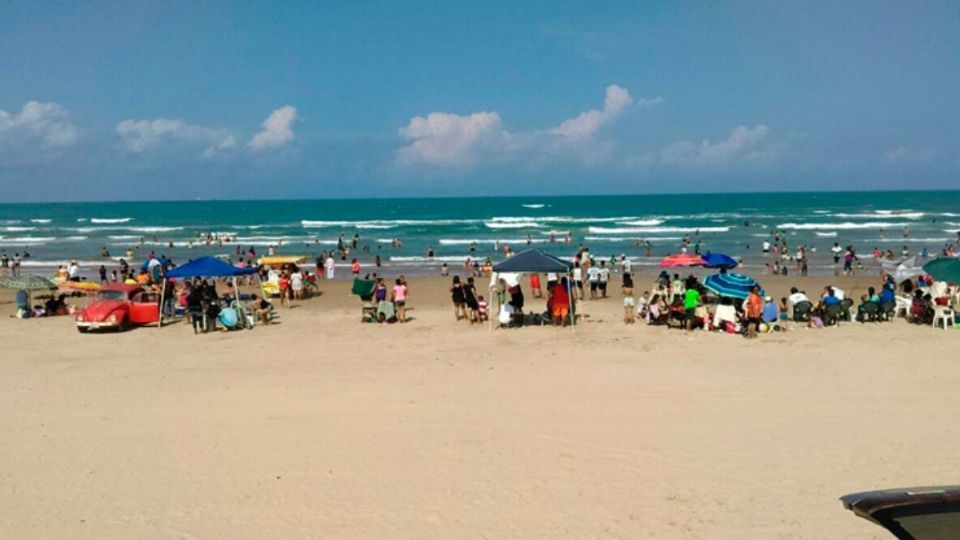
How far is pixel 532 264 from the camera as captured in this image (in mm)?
15625

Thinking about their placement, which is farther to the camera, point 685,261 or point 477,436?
point 685,261

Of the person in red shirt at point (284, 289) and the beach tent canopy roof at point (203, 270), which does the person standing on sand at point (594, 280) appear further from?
the beach tent canopy roof at point (203, 270)

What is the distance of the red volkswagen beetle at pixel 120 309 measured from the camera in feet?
54.0

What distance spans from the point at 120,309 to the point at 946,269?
16537 millimetres

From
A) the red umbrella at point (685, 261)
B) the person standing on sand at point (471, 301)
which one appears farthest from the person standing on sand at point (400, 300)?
the red umbrella at point (685, 261)

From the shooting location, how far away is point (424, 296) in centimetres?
2377

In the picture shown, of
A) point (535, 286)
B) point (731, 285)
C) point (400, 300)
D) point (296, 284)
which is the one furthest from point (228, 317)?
point (731, 285)

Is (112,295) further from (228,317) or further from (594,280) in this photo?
(594,280)

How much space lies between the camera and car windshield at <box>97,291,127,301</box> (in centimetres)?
1742

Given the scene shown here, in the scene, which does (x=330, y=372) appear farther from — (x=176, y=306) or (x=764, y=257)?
(x=764, y=257)

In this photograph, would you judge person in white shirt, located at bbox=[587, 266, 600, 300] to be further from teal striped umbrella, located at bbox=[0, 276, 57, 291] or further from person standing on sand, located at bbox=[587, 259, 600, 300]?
teal striped umbrella, located at bbox=[0, 276, 57, 291]

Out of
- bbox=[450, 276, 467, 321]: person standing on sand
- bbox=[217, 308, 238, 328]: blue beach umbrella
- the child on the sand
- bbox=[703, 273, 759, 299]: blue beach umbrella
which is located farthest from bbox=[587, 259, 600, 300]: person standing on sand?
bbox=[217, 308, 238, 328]: blue beach umbrella

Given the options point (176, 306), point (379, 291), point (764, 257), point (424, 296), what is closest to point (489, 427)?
point (379, 291)

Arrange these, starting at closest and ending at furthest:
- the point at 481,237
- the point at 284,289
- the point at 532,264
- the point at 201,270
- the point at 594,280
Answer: the point at 532,264
the point at 201,270
the point at 284,289
the point at 594,280
the point at 481,237
